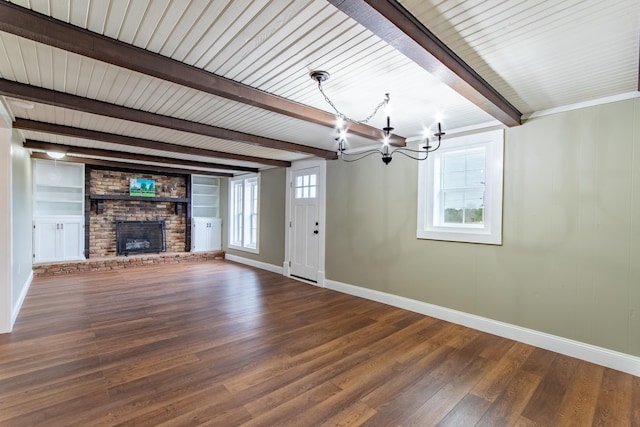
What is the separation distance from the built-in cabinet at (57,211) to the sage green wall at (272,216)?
3790 millimetres

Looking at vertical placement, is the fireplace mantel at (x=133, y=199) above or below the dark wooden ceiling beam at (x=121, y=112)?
below

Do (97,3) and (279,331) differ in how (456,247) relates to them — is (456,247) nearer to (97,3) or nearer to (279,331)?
(279,331)

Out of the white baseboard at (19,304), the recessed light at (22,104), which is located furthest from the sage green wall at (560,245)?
the white baseboard at (19,304)

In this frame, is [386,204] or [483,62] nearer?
[483,62]

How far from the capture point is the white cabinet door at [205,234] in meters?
8.20

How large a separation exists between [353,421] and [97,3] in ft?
8.94

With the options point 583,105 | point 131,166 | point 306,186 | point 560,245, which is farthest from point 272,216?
point 583,105

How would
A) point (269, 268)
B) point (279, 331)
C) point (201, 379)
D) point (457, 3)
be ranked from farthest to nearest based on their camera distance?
point (269, 268)
point (279, 331)
point (201, 379)
point (457, 3)

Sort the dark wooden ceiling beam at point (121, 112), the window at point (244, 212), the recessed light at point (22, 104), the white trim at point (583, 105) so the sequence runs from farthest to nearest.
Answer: the window at point (244, 212) → the recessed light at point (22, 104) → the white trim at point (583, 105) → the dark wooden ceiling beam at point (121, 112)

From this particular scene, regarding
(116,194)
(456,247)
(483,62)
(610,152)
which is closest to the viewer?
(483,62)

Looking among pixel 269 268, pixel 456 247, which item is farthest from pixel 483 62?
pixel 269 268

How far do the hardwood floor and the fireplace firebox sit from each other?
11.1ft

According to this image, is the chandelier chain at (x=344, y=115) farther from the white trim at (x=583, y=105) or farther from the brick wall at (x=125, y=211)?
the brick wall at (x=125, y=211)

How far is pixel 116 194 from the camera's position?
7.16 meters
